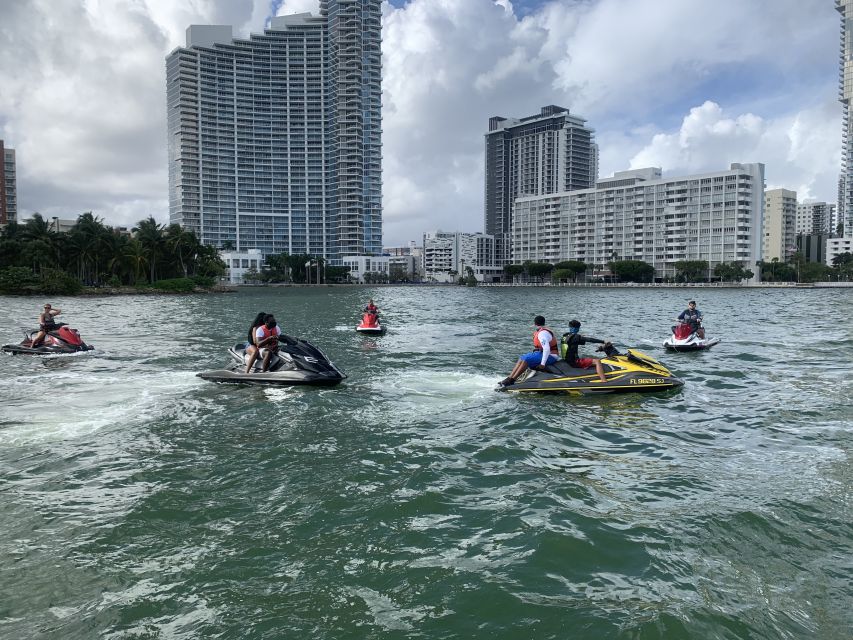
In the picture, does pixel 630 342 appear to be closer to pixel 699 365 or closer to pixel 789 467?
pixel 699 365

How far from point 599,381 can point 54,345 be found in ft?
66.7

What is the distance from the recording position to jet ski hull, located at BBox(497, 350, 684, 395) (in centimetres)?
1486

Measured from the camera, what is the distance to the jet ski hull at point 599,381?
14.9 m

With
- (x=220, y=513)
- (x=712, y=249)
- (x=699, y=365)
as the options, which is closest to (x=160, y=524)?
(x=220, y=513)

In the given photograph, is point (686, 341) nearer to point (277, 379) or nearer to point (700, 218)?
point (277, 379)

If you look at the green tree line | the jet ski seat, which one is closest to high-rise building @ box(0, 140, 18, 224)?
the green tree line

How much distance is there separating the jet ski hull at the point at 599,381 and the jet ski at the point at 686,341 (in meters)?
9.96

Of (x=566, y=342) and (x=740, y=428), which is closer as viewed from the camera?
(x=740, y=428)

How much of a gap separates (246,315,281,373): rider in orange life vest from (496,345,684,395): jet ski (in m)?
6.46

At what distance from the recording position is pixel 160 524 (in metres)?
7.36

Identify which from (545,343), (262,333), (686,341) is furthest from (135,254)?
(545,343)

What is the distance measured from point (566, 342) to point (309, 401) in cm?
672

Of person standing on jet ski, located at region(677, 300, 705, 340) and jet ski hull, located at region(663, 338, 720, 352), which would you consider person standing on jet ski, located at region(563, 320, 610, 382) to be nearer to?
jet ski hull, located at region(663, 338, 720, 352)

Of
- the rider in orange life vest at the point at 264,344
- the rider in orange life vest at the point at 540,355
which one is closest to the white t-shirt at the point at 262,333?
the rider in orange life vest at the point at 264,344
